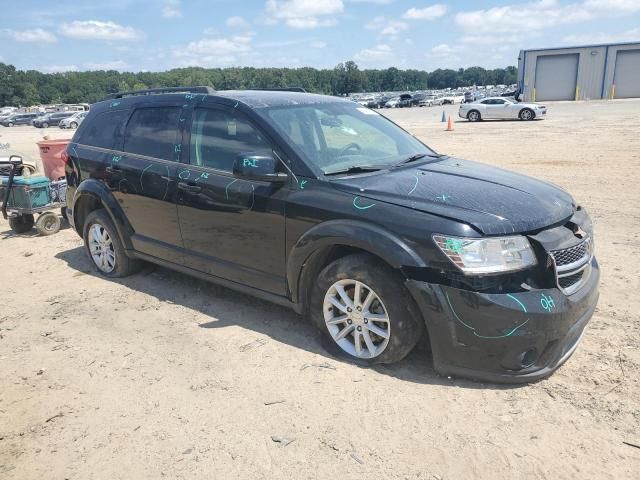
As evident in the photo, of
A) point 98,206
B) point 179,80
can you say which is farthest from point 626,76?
point 179,80

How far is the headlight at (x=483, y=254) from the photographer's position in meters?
3.07

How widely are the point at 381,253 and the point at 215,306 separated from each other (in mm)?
2064

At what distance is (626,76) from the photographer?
5062 centimetres

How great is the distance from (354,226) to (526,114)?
2718cm

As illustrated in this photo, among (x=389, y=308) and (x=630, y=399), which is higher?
(x=389, y=308)

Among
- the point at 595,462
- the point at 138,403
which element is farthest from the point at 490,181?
the point at 138,403

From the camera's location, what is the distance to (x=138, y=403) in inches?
133

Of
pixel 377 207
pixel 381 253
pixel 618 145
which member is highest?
pixel 377 207

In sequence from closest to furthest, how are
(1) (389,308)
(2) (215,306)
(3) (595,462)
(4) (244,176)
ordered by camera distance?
(3) (595,462) < (1) (389,308) < (4) (244,176) < (2) (215,306)

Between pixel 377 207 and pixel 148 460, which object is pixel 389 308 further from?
pixel 148 460

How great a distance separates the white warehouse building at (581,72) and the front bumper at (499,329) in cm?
5308

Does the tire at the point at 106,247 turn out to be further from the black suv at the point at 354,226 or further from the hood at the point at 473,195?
the hood at the point at 473,195

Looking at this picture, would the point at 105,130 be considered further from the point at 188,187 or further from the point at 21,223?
the point at 21,223

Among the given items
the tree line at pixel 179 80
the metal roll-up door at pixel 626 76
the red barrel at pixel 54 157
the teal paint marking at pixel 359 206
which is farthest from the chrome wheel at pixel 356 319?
the tree line at pixel 179 80
